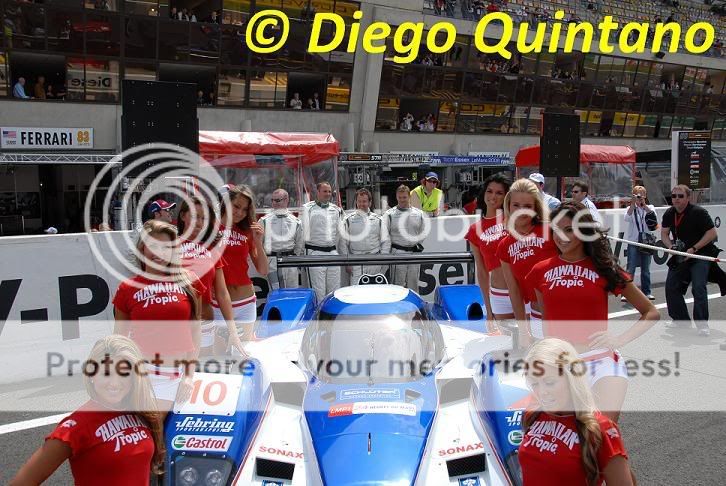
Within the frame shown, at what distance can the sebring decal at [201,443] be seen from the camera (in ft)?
10.1

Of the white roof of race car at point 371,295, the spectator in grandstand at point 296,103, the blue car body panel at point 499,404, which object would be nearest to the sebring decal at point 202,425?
the white roof of race car at point 371,295

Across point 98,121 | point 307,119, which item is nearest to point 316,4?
point 307,119

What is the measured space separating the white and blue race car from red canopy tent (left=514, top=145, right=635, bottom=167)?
14882 mm

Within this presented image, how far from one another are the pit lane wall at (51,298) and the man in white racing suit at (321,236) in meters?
2.40

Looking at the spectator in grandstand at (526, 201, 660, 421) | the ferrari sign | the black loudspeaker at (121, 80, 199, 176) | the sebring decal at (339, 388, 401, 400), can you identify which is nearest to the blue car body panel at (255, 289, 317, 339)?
the sebring decal at (339, 388, 401, 400)

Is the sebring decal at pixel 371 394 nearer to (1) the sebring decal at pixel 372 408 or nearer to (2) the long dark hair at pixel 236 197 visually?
(1) the sebring decal at pixel 372 408

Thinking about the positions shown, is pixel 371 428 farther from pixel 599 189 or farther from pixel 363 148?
pixel 363 148

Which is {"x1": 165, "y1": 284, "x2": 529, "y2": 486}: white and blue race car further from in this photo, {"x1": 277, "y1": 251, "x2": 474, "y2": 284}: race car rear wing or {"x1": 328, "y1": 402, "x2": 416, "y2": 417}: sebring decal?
{"x1": 277, "y1": 251, "x2": 474, "y2": 284}: race car rear wing

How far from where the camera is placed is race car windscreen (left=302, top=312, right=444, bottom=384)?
11.9ft

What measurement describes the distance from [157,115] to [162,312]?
4255mm

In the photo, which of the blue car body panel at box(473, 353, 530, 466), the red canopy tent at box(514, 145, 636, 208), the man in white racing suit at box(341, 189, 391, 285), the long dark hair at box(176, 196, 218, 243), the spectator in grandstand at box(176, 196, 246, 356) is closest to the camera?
the blue car body panel at box(473, 353, 530, 466)

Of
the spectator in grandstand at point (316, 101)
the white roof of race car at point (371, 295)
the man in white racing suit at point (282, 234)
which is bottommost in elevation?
the man in white racing suit at point (282, 234)

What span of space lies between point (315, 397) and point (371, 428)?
0.50 metres

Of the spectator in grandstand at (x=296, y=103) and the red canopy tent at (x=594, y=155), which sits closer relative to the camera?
the red canopy tent at (x=594, y=155)
